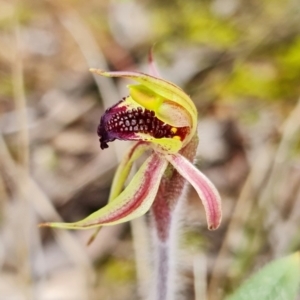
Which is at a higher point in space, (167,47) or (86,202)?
(167,47)

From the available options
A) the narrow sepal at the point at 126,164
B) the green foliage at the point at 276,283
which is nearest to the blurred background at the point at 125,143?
the green foliage at the point at 276,283

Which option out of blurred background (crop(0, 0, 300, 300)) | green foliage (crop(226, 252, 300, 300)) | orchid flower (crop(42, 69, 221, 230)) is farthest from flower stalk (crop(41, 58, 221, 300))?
blurred background (crop(0, 0, 300, 300))

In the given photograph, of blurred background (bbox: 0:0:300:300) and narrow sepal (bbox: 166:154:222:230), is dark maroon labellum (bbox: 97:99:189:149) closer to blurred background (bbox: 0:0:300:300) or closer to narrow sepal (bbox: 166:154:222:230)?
narrow sepal (bbox: 166:154:222:230)

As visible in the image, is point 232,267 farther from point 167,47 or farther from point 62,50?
point 62,50

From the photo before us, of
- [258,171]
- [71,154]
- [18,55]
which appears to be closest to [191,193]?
[258,171]

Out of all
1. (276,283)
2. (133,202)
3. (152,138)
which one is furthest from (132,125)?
(276,283)
